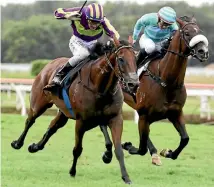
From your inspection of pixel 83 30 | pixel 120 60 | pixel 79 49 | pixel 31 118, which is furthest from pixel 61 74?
pixel 120 60

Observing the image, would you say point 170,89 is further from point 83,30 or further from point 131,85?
point 131,85

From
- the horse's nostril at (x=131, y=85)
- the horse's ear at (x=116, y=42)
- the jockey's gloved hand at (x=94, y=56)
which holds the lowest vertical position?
the jockey's gloved hand at (x=94, y=56)

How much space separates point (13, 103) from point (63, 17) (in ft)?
40.5

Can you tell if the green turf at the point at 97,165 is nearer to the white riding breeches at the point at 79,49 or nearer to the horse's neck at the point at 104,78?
the horse's neck at the point at 104,78

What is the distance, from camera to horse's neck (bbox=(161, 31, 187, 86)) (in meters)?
8.29

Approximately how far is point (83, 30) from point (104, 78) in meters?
1.13

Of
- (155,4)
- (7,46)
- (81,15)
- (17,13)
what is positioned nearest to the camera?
(81,15)

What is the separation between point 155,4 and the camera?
113ft

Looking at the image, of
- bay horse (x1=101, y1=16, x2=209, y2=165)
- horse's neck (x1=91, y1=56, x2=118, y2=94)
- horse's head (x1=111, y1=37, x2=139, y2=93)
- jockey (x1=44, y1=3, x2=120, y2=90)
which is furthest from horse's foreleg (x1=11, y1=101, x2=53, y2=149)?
horse's head (x1=111, y1=37, x2=139, y2=93)

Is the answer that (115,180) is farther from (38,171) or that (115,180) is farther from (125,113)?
(125,113)

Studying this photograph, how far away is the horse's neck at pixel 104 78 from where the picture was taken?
295 inches

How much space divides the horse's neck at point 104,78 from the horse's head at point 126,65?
0.24m

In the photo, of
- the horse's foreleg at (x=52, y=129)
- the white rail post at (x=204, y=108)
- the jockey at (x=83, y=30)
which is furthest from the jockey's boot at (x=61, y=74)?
the white rail post at (x=204, y=108)

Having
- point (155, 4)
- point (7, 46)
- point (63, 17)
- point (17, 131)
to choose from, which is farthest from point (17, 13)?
point (63, 17)
